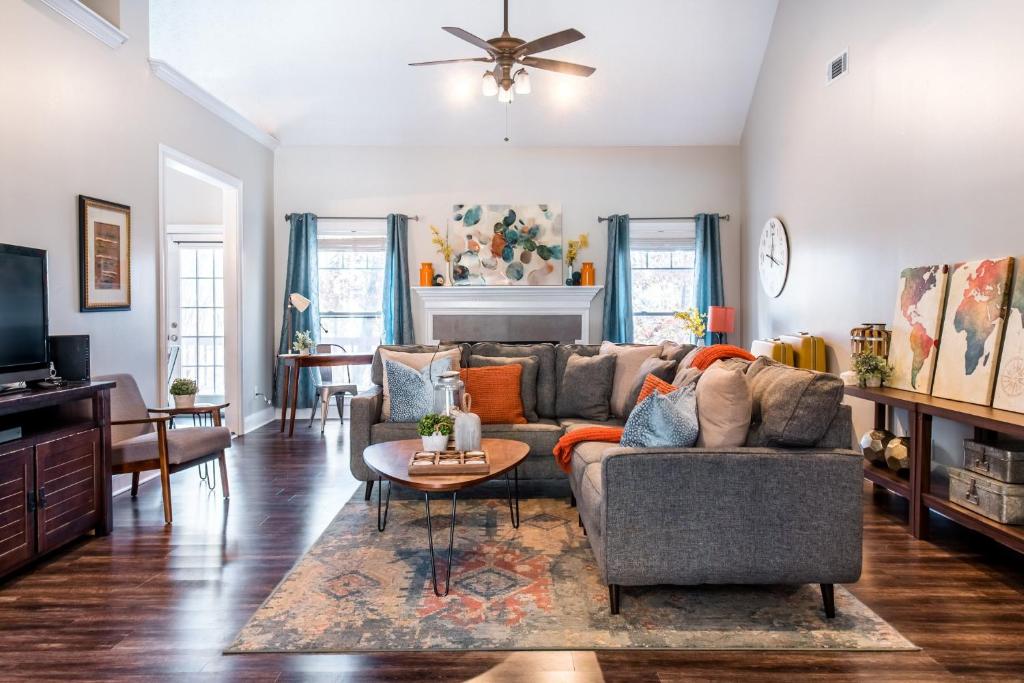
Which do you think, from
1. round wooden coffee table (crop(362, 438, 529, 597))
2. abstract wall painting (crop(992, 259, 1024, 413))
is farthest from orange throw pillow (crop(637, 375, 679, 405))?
abstract wall painting (crop(992, 259, 1024, 413))

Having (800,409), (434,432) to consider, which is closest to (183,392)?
(434,432)

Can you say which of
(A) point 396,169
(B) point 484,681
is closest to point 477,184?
(A) point 396,169

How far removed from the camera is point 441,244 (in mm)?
7285

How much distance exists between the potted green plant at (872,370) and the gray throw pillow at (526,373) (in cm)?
205

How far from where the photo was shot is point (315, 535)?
3.46 m

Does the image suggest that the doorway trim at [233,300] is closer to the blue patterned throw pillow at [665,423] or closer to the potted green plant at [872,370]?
the blue patterned throw pillow at [665,423]

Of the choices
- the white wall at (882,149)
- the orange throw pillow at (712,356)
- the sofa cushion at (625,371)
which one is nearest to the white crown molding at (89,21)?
the sofa cushion at (625,371)

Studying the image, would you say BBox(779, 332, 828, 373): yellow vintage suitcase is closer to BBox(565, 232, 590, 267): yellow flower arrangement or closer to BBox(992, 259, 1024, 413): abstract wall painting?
BBox(992, 259, 1024, 413): abstract wall painting

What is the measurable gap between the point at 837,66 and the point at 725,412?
372 cm

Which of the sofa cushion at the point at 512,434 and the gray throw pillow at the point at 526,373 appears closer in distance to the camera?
the sofa cushion at the point at 512,434

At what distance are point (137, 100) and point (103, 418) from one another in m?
2.39

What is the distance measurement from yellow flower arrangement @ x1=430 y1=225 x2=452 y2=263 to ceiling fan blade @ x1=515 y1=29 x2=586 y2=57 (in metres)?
3.36

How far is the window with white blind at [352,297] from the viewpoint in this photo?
24.5 ft

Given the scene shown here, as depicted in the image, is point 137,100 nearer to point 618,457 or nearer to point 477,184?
point 477,184
